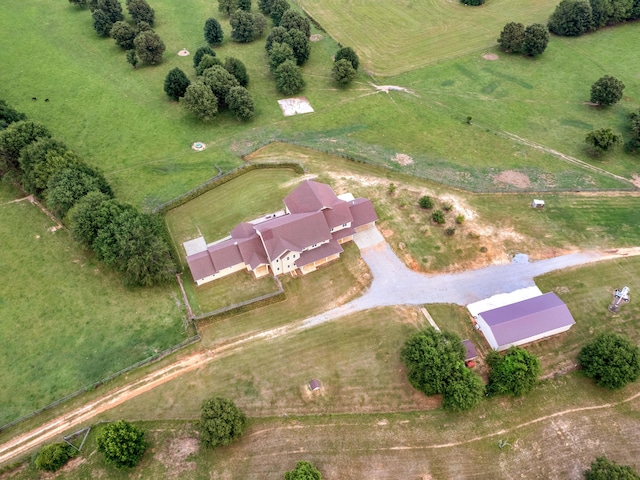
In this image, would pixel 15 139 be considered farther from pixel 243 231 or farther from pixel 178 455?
pixel 178 455

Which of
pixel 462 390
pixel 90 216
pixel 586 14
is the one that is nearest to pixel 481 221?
pixel 462 390

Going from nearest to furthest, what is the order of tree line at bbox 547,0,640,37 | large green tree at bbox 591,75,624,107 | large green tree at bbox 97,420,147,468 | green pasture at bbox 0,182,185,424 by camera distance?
large green tree at bbox 97,420,147,468 < green pasture at bbox 0,182,185,424 < large green tree at bbox 591,75,624,107 < tree line at bbox 547,0,640,37

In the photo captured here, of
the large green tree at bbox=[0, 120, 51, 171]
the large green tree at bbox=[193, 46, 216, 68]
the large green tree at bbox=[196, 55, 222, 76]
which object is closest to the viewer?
the large green tree at bbox=[0, 120, 51, 171]

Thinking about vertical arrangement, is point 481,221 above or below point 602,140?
below

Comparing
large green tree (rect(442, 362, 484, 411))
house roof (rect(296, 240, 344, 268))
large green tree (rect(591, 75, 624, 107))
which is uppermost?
large green tree (rect(591, 75, 624, 107))

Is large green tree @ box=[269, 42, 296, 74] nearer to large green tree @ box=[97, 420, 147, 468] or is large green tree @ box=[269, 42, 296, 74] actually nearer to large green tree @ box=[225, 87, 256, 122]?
large green tree @ box=[225, 87, 256, 122]

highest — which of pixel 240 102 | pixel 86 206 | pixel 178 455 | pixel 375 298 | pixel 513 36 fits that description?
pixel 513 36

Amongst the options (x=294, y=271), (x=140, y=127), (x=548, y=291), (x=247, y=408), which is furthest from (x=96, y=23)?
(x=548, y=291)

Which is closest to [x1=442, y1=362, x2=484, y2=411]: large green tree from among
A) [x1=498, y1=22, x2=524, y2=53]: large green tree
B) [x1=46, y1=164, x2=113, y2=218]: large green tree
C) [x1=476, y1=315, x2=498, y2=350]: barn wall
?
[x1=476, y1=315, x2=498, y2=350]: barn wall
